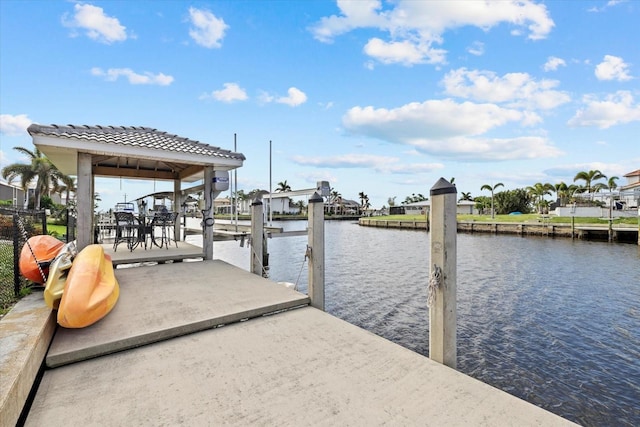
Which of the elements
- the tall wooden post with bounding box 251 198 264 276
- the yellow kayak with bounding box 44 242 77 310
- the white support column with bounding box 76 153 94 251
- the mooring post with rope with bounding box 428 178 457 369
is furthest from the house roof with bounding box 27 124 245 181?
the mooring post with rope with bounding box 428 178 457 369

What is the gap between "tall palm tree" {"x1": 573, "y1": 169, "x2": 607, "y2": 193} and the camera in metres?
47.0

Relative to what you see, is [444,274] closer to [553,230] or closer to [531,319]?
[531,319]

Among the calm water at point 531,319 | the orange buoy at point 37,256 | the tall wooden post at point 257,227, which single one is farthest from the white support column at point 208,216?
the calm water at point 531,319

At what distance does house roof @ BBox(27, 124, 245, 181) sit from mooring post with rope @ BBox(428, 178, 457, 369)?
5581 mm

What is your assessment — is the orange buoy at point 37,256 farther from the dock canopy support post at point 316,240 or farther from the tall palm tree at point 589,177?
the tall palm tree at point 589,177

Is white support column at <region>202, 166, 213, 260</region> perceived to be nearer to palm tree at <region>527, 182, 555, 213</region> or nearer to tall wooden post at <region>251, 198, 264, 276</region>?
tall wooden post at <region>251, 198, 264, 276</region>

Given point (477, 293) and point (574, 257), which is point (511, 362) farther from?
point (574, 257)

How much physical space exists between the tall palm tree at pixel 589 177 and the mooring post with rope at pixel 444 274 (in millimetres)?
58707

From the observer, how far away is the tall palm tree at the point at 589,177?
47.0 meters

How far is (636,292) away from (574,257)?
26.6 feet

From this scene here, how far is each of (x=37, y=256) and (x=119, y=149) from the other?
2552 mm

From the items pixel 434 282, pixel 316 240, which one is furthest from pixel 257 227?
pixel 434 282

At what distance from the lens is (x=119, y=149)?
6008 mm

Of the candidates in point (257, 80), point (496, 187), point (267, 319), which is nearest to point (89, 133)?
point (267, 319)
